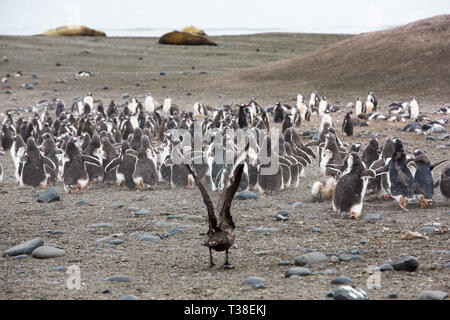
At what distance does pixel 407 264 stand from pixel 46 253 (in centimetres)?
309

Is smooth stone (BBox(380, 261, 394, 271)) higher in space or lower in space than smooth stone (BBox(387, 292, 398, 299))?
lower

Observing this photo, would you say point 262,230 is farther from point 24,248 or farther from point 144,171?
point 144,171

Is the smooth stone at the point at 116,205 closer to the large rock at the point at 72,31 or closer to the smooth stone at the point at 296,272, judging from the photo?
the smooth stone at the point at 296,272

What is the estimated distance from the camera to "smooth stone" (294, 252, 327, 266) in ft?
16.5

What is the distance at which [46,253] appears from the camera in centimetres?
552

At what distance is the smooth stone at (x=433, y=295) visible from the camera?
3.97m

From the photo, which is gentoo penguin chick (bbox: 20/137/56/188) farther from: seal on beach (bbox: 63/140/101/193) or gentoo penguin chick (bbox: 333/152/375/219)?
gentoo penguin chick (bbox: 333/152/375/219)

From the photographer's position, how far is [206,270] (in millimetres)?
4980

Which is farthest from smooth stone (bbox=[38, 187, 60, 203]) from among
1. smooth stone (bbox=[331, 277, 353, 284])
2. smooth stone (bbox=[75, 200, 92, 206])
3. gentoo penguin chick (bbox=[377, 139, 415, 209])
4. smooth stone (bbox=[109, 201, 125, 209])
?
smooth stone (bbox=[331, 277, 353, 284])

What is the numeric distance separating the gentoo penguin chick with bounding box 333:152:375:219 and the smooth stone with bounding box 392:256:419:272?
1.85 meters

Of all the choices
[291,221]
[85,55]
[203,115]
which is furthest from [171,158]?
[85,55]

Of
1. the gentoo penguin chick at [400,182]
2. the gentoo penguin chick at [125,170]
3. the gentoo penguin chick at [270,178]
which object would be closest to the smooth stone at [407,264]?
the gentoo penguin chick at [400,182]

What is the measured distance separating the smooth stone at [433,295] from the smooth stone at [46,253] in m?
3.15
